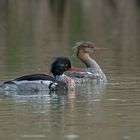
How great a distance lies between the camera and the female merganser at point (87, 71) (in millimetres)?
20027

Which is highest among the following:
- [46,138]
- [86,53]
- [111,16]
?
[111,16]

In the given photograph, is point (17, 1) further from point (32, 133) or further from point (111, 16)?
point (32, 133)

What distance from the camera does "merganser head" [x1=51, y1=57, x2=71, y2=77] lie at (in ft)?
61.0

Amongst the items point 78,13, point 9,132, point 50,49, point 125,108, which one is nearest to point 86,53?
point 50,49

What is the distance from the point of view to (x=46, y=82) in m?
17.7

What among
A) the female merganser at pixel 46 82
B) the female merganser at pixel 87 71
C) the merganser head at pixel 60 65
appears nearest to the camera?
the female merganser at pixel 46 82

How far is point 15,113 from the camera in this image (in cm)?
1428

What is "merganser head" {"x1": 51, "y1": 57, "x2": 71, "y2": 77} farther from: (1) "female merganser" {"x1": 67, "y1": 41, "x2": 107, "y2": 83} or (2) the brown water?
(2) the brown water

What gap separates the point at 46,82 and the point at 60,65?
1.05 m

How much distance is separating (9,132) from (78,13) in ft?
102

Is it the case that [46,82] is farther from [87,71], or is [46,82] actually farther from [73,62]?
[73,62]

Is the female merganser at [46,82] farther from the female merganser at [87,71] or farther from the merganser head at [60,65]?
the female merganser at [87,71]

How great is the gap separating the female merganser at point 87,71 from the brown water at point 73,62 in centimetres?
31

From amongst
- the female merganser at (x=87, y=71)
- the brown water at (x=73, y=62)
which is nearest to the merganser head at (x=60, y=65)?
the female merganser at (x=87, y=71)
